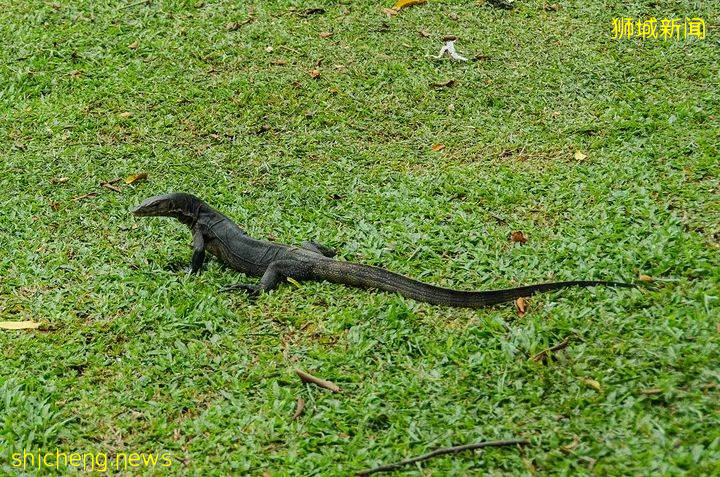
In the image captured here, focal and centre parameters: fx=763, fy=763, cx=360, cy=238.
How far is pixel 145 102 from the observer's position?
7375mm

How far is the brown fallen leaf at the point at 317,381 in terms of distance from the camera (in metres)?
4.02

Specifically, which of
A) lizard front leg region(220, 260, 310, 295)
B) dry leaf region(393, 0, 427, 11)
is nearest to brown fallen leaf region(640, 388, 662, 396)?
lizard front leg region(220, 260, 310, 295)

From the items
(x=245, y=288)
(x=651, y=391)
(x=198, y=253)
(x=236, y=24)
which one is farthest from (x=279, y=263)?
(x=236, y=24)

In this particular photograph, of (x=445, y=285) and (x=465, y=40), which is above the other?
(x=465, y=40)

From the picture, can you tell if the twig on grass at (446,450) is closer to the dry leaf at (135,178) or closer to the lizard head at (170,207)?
the lizard head at (170,207)

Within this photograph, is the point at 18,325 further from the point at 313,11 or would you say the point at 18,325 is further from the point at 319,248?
the point at 313,11

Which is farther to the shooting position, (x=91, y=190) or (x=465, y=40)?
(x=465, y=40)

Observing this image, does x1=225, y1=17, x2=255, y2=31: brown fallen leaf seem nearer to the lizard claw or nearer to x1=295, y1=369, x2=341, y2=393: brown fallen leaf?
the lizard claw

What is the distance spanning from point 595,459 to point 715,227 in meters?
2.09

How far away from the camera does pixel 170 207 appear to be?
5336 millimetres

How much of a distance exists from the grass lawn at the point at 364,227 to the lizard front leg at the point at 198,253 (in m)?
0.11

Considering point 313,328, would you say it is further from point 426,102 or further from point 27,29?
point 27,29

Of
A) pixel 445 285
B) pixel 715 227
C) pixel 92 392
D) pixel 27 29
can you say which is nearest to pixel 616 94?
pixel 715 227

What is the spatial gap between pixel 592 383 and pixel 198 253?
275cm
